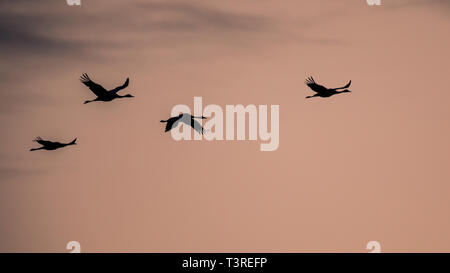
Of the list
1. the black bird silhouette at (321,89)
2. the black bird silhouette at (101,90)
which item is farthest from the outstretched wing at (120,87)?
the black bird silhouette at (321,89)

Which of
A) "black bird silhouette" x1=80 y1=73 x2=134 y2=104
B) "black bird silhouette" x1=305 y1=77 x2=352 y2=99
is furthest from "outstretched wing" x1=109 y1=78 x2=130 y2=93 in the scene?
Answer: "black bird silhouette" x1=305 y1=77 x2=352 y2=99

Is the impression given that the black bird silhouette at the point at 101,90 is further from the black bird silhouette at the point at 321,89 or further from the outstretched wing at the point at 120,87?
the black bird silhouette at the point at 321,89

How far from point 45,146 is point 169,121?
685 centimetres

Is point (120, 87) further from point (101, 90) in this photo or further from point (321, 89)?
point (321, 89)

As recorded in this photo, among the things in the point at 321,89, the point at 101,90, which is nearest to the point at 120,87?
the point at 101,90

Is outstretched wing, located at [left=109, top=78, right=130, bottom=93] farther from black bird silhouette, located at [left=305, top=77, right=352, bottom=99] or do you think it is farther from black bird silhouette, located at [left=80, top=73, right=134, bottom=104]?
black bird silhouette, located at [left=305, top=77, right=352, bottom=99]
